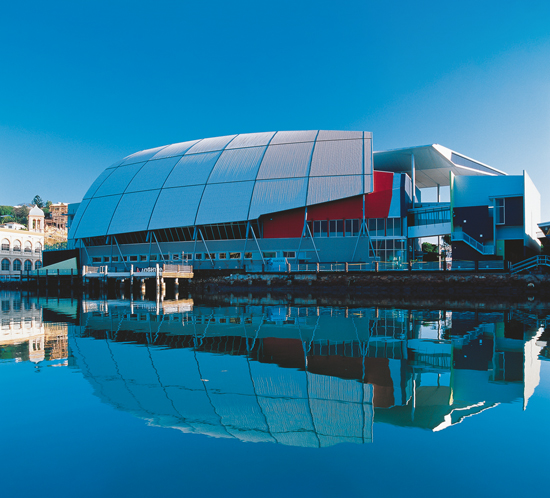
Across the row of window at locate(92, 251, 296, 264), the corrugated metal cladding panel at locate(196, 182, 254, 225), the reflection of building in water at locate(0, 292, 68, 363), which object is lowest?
the reflection of building in water at locate(0, 292, 68, 363)

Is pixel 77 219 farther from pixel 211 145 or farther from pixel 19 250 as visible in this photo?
pixel 19 250

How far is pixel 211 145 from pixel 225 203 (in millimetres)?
11790

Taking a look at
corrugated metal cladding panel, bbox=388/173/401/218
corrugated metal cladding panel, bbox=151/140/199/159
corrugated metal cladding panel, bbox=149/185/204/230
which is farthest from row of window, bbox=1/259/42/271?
corrugated metal cladding panel, bbox=388/173/401/218

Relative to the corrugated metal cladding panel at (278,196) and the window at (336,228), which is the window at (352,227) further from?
the corrugated metal cladding panel at (278,196)

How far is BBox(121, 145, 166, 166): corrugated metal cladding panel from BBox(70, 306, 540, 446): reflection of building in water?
42433 mm

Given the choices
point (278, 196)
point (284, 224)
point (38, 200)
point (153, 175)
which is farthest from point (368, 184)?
point (38, 200)

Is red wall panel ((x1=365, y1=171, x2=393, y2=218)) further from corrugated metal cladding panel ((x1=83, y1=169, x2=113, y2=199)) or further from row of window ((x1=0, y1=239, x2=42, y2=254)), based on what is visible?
row of window ((x1=0, y1=239, x2=42, y2=254))

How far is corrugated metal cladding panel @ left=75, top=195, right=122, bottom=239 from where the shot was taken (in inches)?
2009

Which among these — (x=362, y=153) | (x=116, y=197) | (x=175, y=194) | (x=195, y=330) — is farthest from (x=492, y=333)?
(x=116, y=197)

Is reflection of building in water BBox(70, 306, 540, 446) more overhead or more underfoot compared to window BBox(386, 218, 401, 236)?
more underfoot

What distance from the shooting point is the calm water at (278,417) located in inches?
197

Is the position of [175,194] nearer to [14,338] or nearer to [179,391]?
[14,338]

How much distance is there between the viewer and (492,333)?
1467 centimetres

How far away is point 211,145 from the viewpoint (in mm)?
52844
